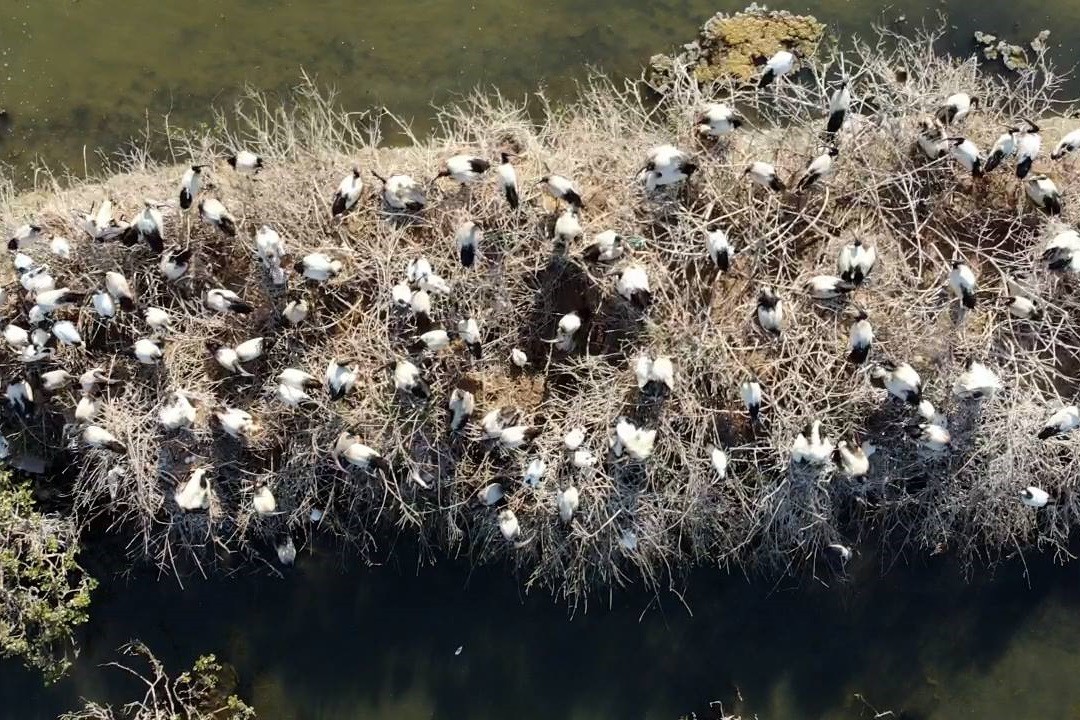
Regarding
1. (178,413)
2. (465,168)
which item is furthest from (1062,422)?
(178,413)

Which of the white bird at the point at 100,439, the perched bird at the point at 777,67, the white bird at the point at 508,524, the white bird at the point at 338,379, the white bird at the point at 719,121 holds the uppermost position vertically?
the perched bird at the point at 777,67

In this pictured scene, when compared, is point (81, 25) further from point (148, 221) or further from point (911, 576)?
point (911, 576)

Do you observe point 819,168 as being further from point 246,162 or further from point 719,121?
point 246,162

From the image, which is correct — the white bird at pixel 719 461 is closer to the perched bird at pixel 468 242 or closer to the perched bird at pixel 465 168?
the perched bird at pixel 468 242

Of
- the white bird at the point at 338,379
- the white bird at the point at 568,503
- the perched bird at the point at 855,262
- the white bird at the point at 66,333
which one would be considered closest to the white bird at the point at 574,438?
the white bird at the point at 568,503

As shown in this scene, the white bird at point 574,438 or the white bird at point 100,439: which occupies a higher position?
the white bird at point 574,438

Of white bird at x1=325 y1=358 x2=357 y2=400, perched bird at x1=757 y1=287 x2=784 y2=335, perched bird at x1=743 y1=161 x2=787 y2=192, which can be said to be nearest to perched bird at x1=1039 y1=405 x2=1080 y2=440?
perched bird at x1=757 y1=287 x2=784 y2=335
